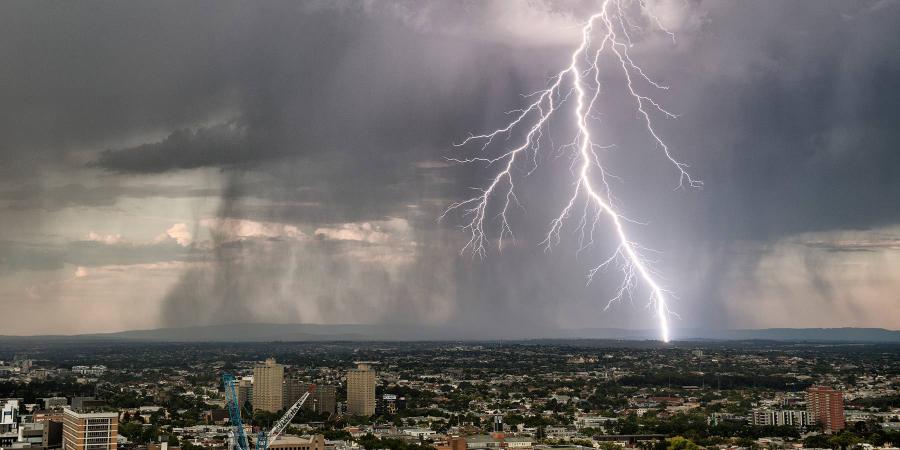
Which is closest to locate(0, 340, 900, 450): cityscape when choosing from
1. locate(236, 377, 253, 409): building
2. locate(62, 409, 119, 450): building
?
locate(62, 409, 119, 450): building

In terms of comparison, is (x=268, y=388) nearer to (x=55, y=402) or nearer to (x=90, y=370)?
(x=55, y=402)

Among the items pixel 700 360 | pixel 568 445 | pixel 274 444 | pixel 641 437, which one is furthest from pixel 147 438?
pixel 700 360

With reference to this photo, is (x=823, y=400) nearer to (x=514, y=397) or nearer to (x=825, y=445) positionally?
(x=825, y=445)

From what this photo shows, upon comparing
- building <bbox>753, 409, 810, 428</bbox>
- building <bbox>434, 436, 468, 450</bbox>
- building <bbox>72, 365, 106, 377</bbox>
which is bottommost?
building <bbox>753, 409, 810, 428</bbox>

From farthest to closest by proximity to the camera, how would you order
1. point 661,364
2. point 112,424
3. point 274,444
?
point 661,364 → point 274,444 → point 112,424

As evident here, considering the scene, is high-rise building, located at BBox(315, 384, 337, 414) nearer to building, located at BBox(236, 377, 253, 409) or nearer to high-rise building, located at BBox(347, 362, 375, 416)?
high-rise building, located at BBox(347, 362, 375, 416)

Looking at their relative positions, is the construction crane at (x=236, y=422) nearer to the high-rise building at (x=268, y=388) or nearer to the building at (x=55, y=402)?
the building at (x=55, y=402)
